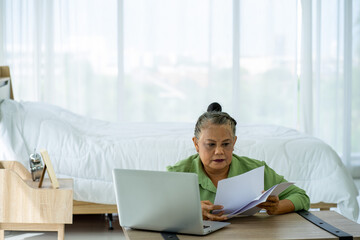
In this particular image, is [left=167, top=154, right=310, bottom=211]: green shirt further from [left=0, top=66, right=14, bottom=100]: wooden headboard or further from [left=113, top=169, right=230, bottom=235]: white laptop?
[left=0, top=66, right=14, bottom=100]: wooden headboard

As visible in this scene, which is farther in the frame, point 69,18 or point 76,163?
point 69,18

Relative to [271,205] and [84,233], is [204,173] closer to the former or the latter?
[271,205]

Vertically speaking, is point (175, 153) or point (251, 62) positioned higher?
point (251, 62)

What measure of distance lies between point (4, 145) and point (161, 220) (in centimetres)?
189

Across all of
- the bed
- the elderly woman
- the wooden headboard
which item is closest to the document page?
the elderly woman

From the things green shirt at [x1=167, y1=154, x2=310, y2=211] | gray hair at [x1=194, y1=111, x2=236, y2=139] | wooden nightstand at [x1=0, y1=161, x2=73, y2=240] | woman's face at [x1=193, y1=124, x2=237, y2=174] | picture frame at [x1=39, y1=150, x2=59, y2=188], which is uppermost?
gray hair at [x1=194, y1=111, x2=236, y2=139]

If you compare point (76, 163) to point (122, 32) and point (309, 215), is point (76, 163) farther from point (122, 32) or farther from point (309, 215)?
point (122, 32)

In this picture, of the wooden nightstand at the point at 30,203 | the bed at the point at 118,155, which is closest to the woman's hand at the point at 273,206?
the wooden nightstand at the point at 30,203

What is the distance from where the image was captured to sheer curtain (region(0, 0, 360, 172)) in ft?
16.4

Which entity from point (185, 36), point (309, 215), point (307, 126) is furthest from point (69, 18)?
point (309, 215)

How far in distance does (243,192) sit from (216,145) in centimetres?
23

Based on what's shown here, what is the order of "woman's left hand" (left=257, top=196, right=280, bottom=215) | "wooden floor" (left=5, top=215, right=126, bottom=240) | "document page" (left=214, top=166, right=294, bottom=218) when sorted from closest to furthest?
"document page" (left=214, top=166, right=294, bottom=218)
"woman's left hand" (left=257, top=196, right=280, bottom=215)
"wooden floor" (left=5, top=215, right=126, bottom=240)

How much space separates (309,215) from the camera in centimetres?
158

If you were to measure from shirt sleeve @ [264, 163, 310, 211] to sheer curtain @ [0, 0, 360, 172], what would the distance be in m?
3.44
